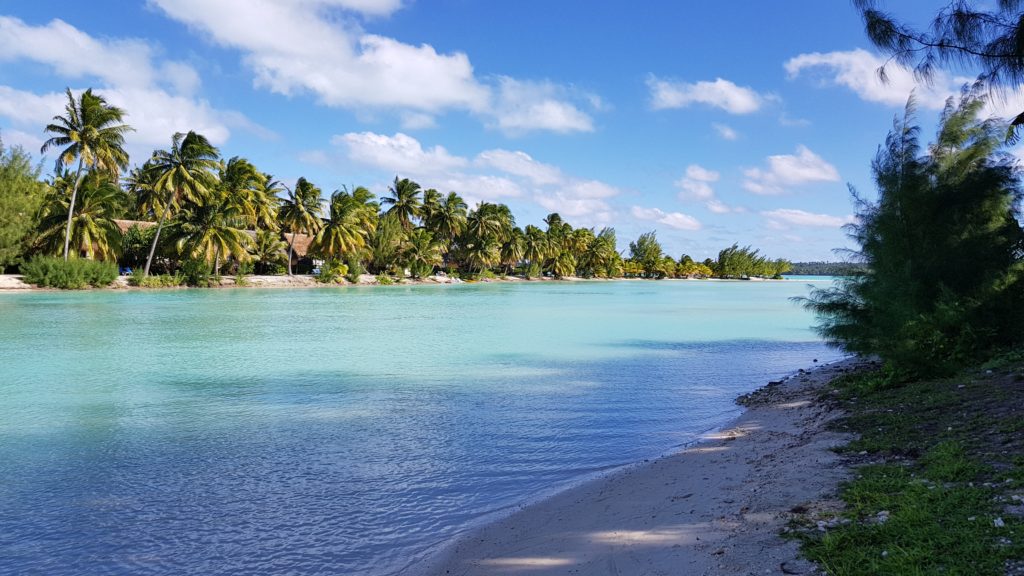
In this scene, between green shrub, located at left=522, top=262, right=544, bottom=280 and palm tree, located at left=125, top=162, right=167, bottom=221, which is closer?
palm tree, located at left=125, top=162, right=167, bottom=221

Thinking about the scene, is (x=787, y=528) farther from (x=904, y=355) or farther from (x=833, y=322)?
(x=833, y=322)

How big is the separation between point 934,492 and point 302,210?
5923 centimetres

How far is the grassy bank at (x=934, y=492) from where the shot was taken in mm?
3105

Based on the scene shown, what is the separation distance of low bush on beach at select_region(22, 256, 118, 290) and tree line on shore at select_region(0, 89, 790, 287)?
90 millimetres

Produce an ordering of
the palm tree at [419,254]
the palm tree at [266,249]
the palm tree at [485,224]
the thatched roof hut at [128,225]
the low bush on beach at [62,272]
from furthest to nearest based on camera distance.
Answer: the palm tree at [485,224], the palm tree at [419,254], the palm tree at [266,249], the thatched roof hut at [128,225], the low bush on beach at [62,272]

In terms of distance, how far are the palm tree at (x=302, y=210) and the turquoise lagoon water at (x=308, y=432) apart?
37452mm

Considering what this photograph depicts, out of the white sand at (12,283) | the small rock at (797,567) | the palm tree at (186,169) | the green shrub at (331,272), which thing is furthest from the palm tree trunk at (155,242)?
the small rock at (797,567)

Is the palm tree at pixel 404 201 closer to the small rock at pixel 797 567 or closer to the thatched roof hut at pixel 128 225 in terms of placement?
the thatched roof hut at pixel 128 225

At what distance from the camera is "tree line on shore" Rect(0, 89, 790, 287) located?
4025 cm

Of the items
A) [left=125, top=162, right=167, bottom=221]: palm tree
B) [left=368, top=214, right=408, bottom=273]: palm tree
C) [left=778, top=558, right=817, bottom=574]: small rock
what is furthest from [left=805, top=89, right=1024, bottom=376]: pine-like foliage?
[left=368, top=214, right=408, bottom=273]: palm tree

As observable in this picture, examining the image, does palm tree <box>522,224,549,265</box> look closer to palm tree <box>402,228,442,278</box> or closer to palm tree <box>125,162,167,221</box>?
palm tree <box>402,228,442,278</box>

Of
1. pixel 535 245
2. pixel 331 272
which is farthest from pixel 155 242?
pixel 535 245

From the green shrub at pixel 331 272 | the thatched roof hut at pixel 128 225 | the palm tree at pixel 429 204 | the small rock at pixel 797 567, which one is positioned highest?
the palm tree at pixel 429 204

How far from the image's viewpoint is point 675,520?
4645mm
